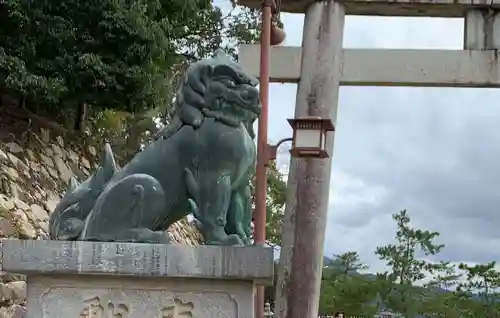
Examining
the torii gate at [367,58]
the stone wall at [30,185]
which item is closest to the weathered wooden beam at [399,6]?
the torii gate at [367,58]

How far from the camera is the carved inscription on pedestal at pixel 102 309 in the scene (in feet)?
11.3

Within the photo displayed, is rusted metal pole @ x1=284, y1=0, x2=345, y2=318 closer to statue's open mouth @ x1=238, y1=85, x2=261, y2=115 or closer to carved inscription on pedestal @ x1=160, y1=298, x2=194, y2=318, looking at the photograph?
statue's open mouth @ x1=238, y1=85, x2=261, y2=115

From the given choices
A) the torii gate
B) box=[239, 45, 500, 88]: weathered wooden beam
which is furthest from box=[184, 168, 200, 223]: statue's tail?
box=[239, 45, 500, 88]: weathered wooden beam

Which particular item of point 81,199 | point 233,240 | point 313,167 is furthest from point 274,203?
point 233,240

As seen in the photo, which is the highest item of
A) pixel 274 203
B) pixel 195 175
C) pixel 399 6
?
pixel 399 6

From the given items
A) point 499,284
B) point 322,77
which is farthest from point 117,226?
point 499,284

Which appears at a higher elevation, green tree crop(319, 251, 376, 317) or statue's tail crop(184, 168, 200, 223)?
statue's tail crop(184, 168, 200, 223)

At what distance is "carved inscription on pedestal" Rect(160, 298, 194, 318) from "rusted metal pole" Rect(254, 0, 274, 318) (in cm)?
173

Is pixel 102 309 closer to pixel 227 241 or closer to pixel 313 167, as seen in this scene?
pixel 227 241

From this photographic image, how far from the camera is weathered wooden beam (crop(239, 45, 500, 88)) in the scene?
24.0ft

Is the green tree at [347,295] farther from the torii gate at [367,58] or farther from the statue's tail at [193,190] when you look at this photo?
the statue's tail at [193,190]

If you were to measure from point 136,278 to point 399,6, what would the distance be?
5057 mm

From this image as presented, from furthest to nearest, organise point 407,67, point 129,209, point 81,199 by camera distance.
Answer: point 407,67 < point 81,199 < point 129,209

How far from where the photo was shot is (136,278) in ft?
11.3
